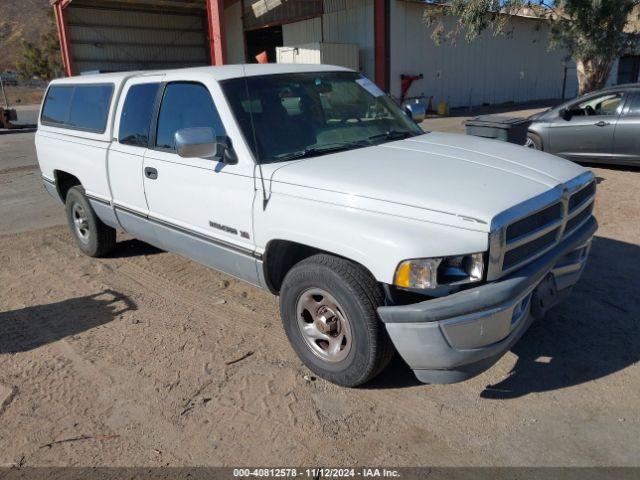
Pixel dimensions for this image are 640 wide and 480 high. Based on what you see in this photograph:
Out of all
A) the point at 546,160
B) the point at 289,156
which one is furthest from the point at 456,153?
the point at 289,156

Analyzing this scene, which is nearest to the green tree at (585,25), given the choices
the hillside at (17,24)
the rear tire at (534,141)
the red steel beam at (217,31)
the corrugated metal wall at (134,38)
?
the rear tire at (534,141)

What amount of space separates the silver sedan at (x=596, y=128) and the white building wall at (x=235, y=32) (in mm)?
20443

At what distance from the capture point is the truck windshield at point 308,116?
3742 millimetres

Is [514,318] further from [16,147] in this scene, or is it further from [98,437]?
[16,147]

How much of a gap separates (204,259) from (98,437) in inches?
63.1

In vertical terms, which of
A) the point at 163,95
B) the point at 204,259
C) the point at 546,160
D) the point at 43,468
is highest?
the point at 163,95

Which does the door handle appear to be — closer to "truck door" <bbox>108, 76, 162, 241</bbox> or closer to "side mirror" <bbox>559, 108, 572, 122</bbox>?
"truck door" <bbox>108, 76, 162, 241</bbox>

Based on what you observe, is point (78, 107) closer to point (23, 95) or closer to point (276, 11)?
point (276, 11)

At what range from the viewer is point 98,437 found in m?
3.09

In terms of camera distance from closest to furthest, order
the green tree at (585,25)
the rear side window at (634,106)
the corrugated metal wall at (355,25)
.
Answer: the rear side window at (634,106) → the green tree at (585,25) → the corrugated metal wall at (355,25)

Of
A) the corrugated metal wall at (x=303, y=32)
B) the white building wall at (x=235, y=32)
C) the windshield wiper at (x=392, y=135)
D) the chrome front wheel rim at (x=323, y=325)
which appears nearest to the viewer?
the chrome front wheel rim at (x=323, y=325)

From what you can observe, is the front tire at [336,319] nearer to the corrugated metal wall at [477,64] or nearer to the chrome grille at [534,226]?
the chrome grille at [534,226]

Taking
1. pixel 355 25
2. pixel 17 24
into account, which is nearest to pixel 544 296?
pixel 355 25

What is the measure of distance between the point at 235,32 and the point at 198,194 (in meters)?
25.9
